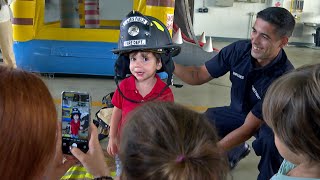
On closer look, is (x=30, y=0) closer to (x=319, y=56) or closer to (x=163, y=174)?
(x=163, y=174)

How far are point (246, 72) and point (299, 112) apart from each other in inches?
56.1

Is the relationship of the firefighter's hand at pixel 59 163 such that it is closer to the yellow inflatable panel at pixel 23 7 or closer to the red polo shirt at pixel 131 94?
the red polo shirt at pixel 131 94

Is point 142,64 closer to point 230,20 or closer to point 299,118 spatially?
point 299,118

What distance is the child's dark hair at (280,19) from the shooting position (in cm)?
246

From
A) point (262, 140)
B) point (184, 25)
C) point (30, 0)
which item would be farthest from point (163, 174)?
point (184, 25)

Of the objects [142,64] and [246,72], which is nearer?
[142,64]

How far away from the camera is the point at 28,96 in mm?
929

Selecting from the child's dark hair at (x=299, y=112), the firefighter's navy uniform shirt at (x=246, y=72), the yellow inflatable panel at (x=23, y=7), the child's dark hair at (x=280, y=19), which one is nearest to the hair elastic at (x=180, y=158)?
the child's dark hair at (x=299, y=112)

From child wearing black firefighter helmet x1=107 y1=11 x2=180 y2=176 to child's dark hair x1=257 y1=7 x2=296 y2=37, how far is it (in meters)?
0.73

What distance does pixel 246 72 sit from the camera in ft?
8.65

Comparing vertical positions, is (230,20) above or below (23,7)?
below

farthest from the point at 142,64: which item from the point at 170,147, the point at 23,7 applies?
the point at 23,7

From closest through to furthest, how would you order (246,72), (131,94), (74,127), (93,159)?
(93,159) < (74,127) < (131,94) < (246,72)

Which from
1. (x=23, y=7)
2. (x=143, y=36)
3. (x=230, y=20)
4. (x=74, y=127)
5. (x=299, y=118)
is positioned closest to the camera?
(x=299, y=118)
